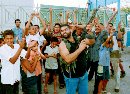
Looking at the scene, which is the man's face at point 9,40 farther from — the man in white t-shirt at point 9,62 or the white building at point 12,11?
the white building at point 12,11

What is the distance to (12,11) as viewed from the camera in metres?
16.0

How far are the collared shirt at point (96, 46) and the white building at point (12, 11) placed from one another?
8347mm

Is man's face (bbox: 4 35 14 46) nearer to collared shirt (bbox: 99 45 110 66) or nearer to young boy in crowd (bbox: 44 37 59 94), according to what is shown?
young boy in crowd (bbox: 44 37 59 94)

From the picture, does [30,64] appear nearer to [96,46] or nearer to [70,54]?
[70,54]

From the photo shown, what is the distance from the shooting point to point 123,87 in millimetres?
8633

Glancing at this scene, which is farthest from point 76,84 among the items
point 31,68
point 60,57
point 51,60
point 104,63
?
point 51,60

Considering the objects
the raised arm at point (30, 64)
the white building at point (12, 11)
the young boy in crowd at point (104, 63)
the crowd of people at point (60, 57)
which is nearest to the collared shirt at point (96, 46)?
the crowd of people at point (60, 57)

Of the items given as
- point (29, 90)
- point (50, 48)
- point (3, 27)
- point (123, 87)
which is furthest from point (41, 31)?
point (3, 27)

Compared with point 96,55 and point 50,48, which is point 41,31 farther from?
point 96,55

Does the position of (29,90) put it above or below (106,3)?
below

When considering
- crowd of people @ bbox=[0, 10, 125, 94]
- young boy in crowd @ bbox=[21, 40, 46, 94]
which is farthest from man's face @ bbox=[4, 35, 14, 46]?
young boy in crowd @ bbox=[21, 40, 46, 94]

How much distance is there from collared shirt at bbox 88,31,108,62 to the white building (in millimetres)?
8347

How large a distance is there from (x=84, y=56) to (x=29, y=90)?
1523 mm

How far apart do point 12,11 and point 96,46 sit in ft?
30.3
